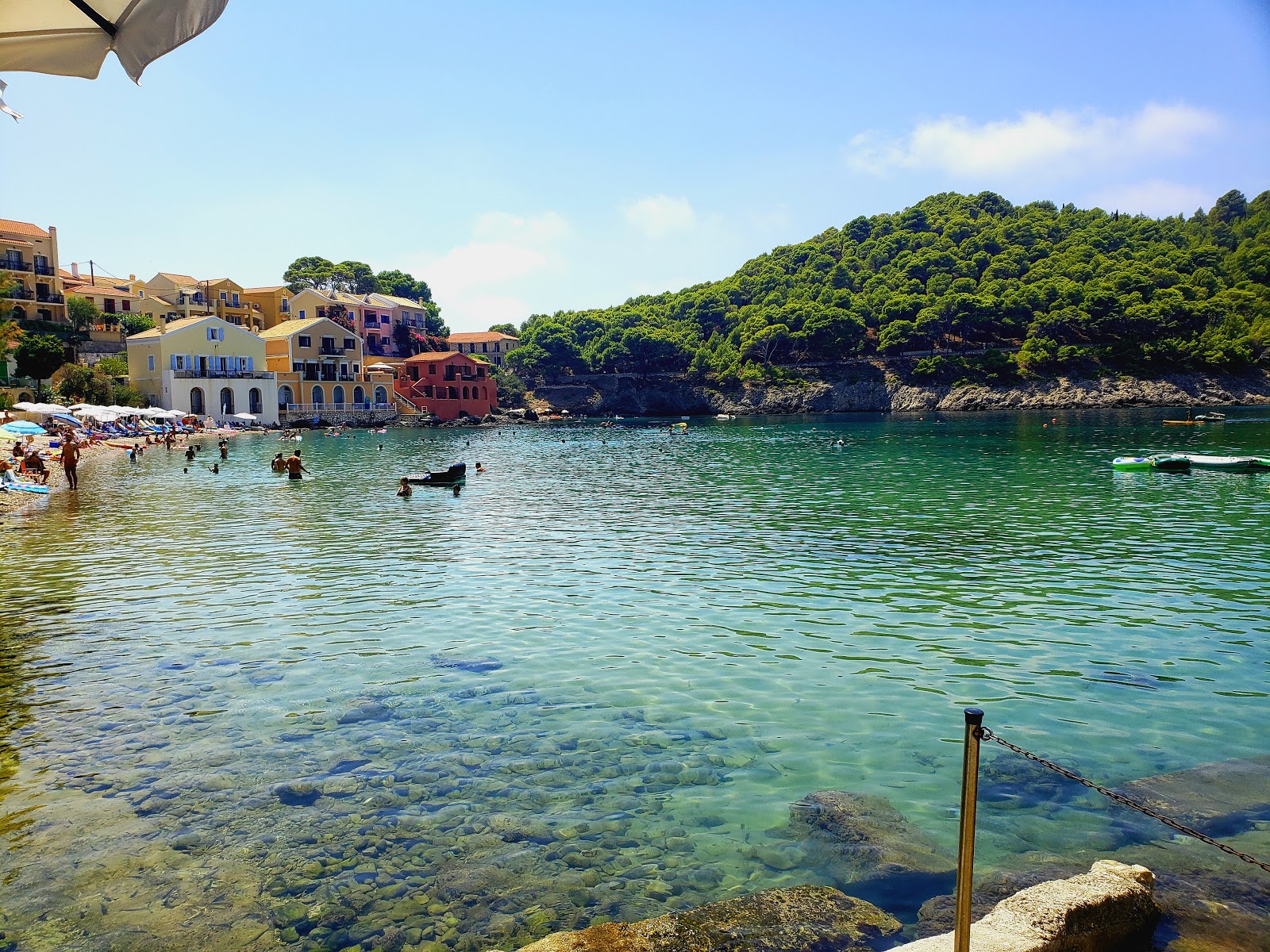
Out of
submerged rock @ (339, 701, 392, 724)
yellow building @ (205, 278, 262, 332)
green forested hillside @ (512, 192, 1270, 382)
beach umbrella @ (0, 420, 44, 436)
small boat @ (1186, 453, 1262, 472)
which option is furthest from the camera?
green forested hillside @ (512, 192, 1270, 382)

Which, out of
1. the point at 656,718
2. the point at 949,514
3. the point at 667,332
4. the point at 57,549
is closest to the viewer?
the point at 656,718

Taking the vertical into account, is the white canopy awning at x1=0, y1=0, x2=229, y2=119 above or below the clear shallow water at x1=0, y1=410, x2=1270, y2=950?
above

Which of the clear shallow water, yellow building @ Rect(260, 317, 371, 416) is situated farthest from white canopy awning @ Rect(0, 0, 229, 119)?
yellow building @ Rect(260, 317, 371, 416)

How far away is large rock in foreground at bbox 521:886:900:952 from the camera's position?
5.32m

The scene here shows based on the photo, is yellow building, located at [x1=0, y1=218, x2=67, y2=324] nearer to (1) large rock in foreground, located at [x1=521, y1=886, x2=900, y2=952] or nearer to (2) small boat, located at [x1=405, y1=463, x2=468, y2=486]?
(2) small boat, located at [x1=405, y1=463, x2=468, y2=486]

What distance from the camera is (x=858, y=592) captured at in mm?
16469

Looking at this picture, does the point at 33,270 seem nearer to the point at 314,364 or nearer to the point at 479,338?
the point at 314,364

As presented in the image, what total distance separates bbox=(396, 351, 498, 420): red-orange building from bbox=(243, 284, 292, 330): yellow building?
16373 mm

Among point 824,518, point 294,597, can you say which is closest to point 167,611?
point 294,597

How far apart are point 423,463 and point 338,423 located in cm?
4855

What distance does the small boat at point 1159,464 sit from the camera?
1508 inches

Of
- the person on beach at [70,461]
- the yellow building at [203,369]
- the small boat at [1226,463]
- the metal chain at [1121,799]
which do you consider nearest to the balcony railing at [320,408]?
the yellow building at [203,369]

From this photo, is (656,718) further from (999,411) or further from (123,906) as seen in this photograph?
(999,411)

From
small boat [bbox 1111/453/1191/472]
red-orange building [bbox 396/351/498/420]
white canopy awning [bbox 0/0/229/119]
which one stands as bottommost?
small boat [bbox 1111/453/1191/472]
